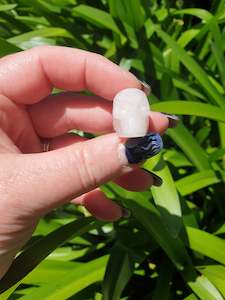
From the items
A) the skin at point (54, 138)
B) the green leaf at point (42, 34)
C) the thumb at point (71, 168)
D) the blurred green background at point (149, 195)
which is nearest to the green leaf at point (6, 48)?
the blurred green background at point (149, 195)

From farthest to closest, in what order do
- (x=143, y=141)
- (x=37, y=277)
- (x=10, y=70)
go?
1. (x=37, y=277)
2. (x=10, y=70)
3. (x=143, y=141)

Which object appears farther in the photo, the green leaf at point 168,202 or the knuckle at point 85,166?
the green leaf at point 168,202

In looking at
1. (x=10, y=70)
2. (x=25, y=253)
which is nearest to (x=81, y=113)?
(x=10, y=70)

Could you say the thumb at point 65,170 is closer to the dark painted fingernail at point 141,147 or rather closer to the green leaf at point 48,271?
the dark painted fingernail at point 141,147

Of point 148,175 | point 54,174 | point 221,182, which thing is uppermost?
point 54,174

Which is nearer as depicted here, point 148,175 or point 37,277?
point 148,175

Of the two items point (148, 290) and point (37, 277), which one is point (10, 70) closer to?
point (37, 277)

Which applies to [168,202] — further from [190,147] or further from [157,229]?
[190,147]
